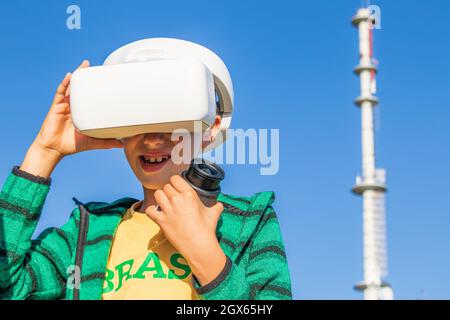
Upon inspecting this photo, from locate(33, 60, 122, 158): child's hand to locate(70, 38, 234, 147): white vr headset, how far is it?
19cm

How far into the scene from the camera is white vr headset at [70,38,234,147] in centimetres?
242

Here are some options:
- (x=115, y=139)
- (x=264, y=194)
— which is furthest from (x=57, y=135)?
(x=264, y=194)

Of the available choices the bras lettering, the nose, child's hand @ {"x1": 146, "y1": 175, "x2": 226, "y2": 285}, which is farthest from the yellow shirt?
the nose

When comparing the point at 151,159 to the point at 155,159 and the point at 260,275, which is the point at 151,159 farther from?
the point at 260,275

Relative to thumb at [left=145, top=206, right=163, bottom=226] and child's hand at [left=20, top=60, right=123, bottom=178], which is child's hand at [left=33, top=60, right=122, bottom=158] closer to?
child's hand at [left=20, top=60, right=123, bottom=178]

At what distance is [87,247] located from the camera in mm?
2689

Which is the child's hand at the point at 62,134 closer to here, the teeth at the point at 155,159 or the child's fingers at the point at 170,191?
the teeth at the point at 155,159

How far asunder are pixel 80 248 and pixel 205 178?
18.6 inches

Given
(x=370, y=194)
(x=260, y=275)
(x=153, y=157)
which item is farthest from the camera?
(x=370, y=194)

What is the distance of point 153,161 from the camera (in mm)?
2680

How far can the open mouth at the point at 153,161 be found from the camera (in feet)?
8.75

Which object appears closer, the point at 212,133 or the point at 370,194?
the point at 212,133

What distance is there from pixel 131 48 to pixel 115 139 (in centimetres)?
27

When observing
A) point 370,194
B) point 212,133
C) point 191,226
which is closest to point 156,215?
point 191,226
